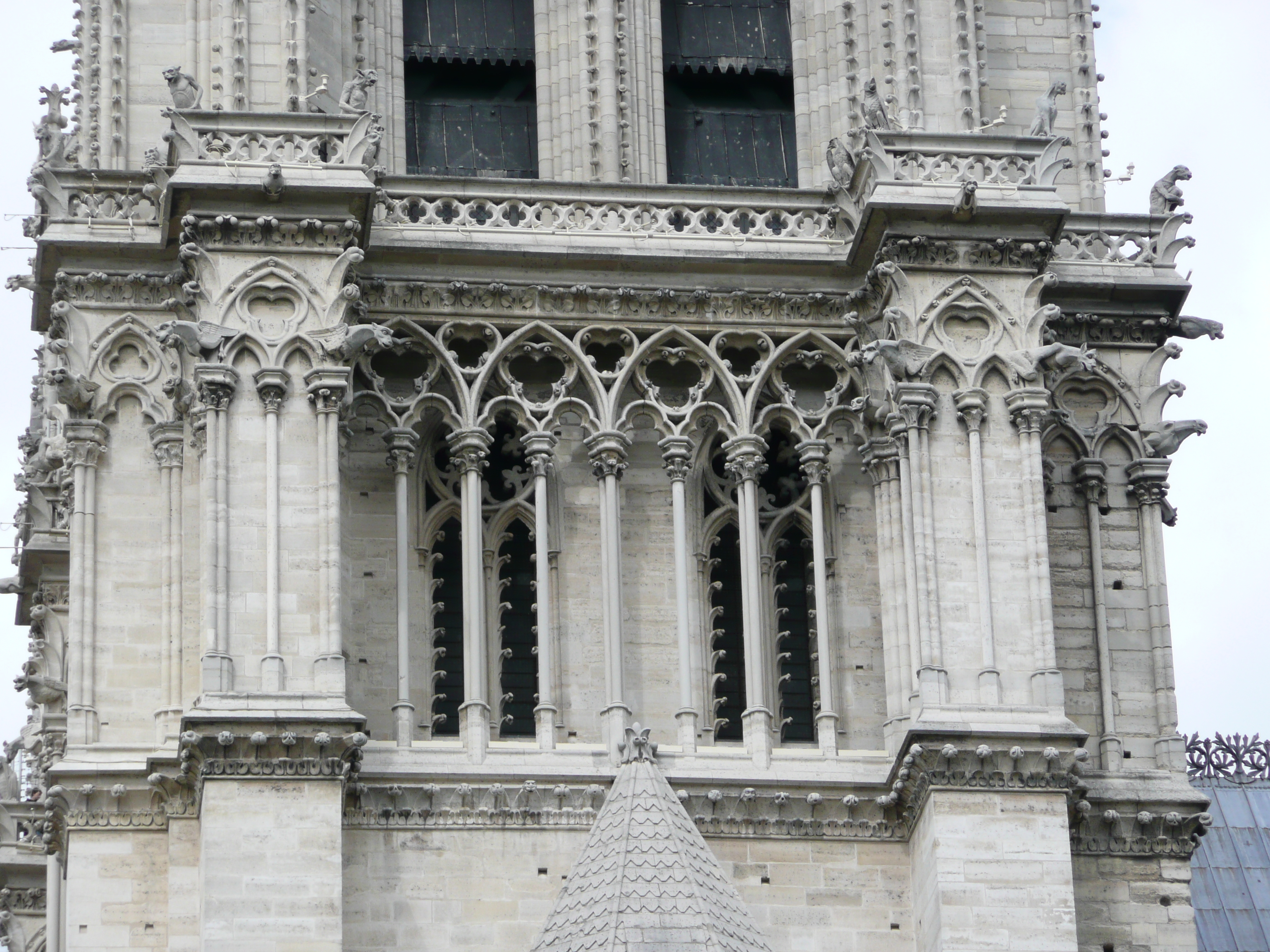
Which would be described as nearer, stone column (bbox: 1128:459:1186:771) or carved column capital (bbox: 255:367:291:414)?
carved column capital (bbox: 255:367:291:414)

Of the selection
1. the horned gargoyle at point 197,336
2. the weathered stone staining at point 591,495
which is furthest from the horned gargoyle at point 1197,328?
the horned gargoyle at point 197,336

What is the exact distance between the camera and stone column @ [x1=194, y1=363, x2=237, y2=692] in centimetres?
3909

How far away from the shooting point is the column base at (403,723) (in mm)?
40156

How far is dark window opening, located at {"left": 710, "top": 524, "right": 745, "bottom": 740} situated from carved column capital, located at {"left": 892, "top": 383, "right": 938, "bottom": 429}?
1.99 m

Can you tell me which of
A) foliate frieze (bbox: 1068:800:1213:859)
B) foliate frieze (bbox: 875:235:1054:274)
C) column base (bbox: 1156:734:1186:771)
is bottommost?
foliate frieze (bbox: 1068:800:1213:859)

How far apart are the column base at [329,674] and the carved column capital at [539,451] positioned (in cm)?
318

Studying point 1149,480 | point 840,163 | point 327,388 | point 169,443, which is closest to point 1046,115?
point 840,163

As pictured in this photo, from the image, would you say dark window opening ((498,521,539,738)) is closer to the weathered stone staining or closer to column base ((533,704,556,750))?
the weathered stone staining

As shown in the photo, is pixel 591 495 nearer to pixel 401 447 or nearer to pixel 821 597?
pixel 401 447

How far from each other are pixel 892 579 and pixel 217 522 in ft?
20.0

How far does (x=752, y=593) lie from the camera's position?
4138cm

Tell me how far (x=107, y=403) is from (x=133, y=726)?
122 inches

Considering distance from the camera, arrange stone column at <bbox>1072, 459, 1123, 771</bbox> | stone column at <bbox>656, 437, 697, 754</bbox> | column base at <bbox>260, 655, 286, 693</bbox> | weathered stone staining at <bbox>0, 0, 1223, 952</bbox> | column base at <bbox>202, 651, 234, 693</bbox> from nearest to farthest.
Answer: column base at <bbox>202, 651, 234, 693</bbox> < column base at <bbox>260, 655, 286, 693</bbox> < weathered stone staining at <bbox>0, 0, 1223, 952</bbox> < stone column at <bbox>656, 437, 697, 754</bbox> < stone column at <bbox>1072, 459, 1123, 771</bbox>

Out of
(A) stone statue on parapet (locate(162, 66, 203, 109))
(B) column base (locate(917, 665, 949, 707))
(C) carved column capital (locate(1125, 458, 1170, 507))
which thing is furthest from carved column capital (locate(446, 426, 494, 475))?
(C) carved column capital (locate(1125, 458, 1170, 507))
